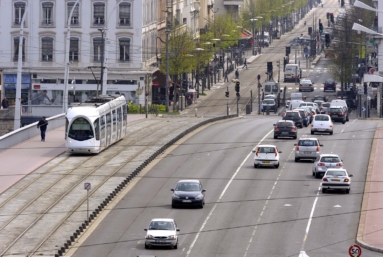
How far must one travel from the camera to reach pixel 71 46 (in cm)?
10719

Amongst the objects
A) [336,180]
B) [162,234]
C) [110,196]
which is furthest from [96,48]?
[162,234]

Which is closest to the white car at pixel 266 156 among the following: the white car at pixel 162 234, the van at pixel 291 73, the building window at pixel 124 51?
the white car at pixel 162 234

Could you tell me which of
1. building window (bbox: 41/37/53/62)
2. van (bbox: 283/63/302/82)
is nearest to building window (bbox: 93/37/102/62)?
building window (bbox: 41/37/53/62)

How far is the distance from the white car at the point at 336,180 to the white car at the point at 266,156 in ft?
24.9

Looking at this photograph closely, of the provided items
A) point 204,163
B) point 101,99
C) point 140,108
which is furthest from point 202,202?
point 140,108

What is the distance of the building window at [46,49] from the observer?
108 meters

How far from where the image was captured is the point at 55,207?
51.3 metres

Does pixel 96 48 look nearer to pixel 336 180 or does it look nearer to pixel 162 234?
pixel 336 180

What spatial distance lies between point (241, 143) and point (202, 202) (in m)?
21.9

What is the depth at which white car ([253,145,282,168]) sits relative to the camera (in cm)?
6300

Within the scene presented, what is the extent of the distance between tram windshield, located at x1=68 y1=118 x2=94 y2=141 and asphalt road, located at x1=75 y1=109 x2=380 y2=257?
4687mm

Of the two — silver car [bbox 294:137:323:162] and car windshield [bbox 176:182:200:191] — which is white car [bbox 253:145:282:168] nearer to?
silver car [bbox 294:137:323:162]

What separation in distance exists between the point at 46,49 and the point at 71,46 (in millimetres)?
2739

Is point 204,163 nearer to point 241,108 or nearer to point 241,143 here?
point 241,143
